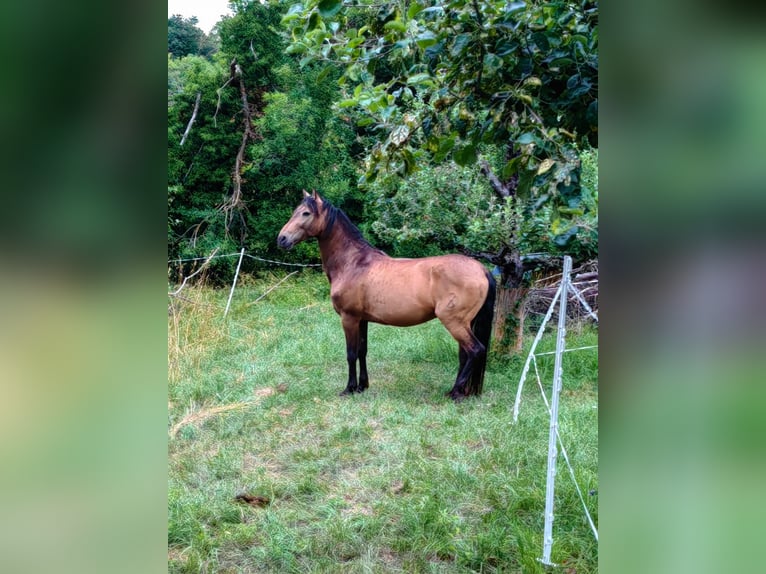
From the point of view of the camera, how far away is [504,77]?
1008 mm

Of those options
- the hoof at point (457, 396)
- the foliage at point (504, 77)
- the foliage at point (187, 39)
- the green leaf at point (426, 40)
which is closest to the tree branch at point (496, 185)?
the hoof at point (457, 396)

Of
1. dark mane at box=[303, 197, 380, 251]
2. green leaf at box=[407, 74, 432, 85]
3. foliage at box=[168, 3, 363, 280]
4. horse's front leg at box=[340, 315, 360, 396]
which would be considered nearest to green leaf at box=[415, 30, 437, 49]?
green leaf at box=[407, 74, 432, 85]

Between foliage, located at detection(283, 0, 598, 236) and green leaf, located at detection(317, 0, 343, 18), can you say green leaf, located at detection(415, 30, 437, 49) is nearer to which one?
foliage, located at detection(283, 0, 598, 236)

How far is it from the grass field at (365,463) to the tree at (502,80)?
4.19 ft

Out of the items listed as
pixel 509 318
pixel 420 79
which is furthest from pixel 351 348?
pixel 420 79

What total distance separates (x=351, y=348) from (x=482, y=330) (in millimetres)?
904

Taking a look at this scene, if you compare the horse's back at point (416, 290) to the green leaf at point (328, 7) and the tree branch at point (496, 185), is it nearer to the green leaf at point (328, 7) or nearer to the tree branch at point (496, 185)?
the tree branch at point (496, 185)

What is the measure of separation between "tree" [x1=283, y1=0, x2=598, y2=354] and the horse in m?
2.24

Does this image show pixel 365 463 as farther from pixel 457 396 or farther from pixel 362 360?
pixel 362 360

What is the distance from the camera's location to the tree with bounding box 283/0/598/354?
714mm

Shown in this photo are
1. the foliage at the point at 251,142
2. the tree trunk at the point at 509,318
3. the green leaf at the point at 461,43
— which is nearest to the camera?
the green leaf at the point at 461,43

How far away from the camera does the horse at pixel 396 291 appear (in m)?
3.54
